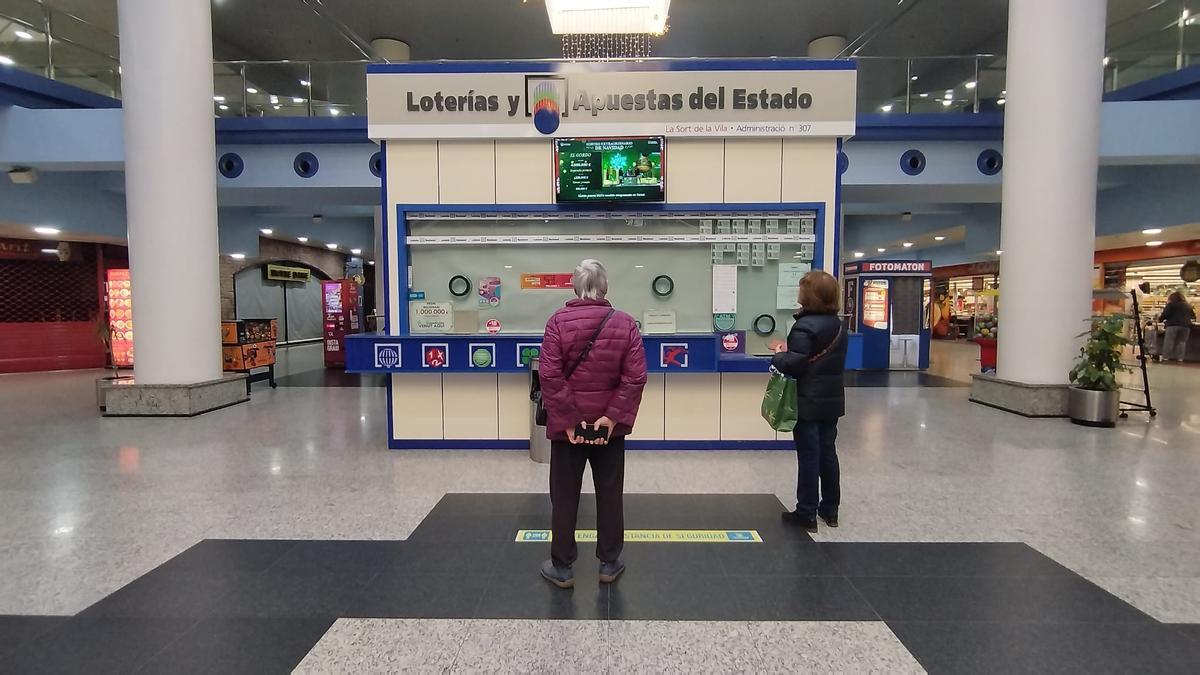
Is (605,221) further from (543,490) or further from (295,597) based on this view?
(295,597)

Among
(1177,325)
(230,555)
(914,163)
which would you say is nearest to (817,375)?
(230,555)

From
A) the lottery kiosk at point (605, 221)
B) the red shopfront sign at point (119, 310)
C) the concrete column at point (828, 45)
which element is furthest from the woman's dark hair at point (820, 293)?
the red shopfront sign at point (119, 310)

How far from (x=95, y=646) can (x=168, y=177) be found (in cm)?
623

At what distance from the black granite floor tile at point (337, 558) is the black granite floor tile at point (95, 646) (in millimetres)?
546

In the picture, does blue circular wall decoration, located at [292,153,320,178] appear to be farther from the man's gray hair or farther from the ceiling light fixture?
the man's gray hair

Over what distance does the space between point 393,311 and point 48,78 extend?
23.6 feet

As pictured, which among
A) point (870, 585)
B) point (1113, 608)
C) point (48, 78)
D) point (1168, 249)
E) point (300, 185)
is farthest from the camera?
point (1168, 249)

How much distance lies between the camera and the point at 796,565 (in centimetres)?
295

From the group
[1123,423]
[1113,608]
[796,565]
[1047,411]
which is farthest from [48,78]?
[1123,423]

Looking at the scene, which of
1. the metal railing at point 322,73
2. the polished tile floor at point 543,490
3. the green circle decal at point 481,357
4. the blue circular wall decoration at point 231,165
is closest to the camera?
the polished tile floor at point 543,490

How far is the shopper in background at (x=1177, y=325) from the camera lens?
1245cm

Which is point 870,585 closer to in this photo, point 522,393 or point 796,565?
point 796,565

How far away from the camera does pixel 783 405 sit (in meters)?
3.36

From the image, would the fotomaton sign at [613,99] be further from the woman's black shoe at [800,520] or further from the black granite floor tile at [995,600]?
the black granite floor tile at [995,600]
